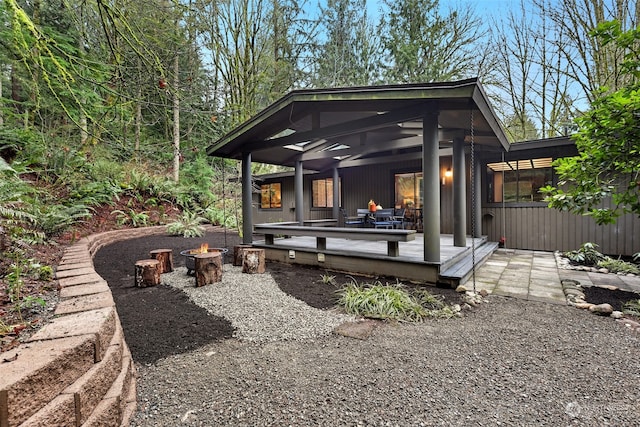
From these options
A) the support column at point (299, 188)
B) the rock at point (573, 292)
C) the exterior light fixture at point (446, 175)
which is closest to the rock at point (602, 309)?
the rock at point (573, 292)

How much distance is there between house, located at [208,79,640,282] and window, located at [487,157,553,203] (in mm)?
22

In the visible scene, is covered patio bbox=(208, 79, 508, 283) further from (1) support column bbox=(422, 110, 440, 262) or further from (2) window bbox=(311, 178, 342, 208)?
(2) window bbox=(311, 178, 342, 208)

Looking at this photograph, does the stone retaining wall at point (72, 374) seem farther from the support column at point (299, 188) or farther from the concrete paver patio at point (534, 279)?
the support column at point (299, 188)

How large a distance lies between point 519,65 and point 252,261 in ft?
40.9

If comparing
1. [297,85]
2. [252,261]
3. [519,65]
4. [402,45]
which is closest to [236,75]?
[297,85]

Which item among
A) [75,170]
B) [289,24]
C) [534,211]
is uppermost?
[289,24]

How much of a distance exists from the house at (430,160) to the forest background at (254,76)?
1.75m

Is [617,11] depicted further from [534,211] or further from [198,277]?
[198,277]

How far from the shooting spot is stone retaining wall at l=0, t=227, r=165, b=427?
1046 mm

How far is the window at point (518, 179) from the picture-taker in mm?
7121

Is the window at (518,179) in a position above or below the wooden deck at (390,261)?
above

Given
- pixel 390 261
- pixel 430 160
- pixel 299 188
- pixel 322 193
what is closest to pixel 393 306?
pixel 390 261

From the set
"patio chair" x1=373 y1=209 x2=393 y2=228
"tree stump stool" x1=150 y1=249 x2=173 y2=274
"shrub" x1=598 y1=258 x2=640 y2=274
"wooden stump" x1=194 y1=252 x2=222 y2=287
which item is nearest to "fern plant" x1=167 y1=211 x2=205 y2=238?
"tree stump stool" x1=150 y1=249 x2=173 y2=274

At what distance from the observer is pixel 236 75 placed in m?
11.9
